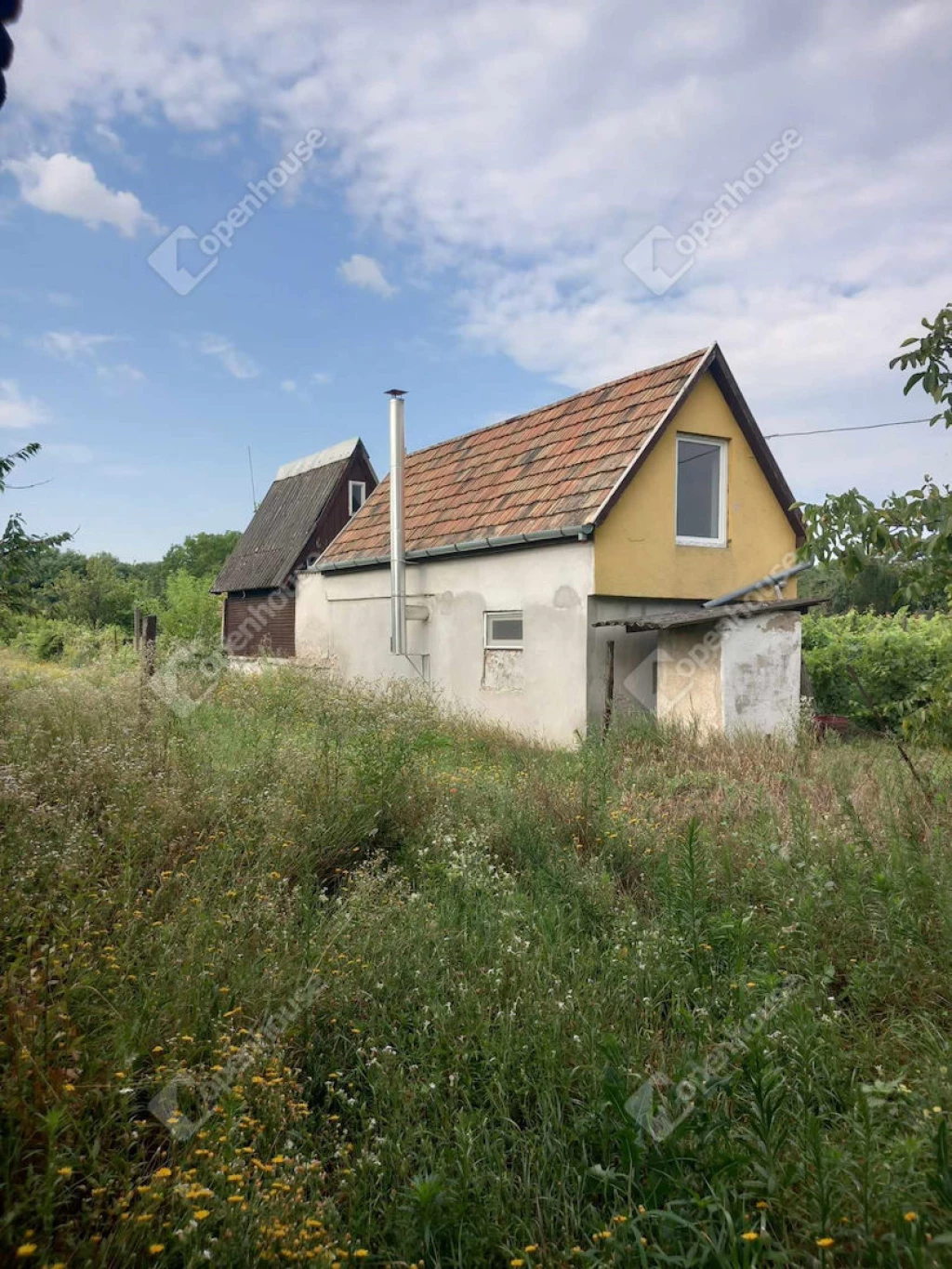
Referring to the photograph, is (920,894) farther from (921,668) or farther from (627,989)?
A: (921,668)

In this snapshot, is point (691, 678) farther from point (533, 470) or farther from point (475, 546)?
point (533, 470)

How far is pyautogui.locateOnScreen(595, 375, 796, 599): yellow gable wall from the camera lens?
11.5 m

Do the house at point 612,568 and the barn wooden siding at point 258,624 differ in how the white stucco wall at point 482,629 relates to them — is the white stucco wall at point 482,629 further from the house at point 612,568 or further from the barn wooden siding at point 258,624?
the barn wooden siding at point 258,624

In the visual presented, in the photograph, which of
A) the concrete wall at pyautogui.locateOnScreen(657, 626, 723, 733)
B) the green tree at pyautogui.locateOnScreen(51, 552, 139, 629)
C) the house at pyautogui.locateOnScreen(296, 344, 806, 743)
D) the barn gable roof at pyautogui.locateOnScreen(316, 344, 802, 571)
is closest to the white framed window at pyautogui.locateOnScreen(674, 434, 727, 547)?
the house at pyautogui.locateOnScreen(296, 344, 806, 743)

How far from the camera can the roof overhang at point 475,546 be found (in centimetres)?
1131

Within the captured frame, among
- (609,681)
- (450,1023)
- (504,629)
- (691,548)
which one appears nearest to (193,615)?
(504,629)

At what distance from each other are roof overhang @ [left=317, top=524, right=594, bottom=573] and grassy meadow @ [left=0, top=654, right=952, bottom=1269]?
5.72 metres

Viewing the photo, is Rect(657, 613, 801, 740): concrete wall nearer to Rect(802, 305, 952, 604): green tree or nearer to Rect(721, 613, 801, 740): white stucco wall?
Rect(721, 613, 801, 740): white stucco wall

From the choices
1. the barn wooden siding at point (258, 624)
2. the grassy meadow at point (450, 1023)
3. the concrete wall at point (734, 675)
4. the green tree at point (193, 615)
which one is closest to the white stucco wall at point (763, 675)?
the concrete wall at point (734, 675)

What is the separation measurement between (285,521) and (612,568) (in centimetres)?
1640

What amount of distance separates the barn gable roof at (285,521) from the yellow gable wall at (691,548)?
43.9 feet

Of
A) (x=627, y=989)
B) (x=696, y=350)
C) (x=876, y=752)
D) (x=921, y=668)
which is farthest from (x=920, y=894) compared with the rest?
(x=921, y=668)

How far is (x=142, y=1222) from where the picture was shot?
2.08 meters

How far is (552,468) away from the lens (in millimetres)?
12930
